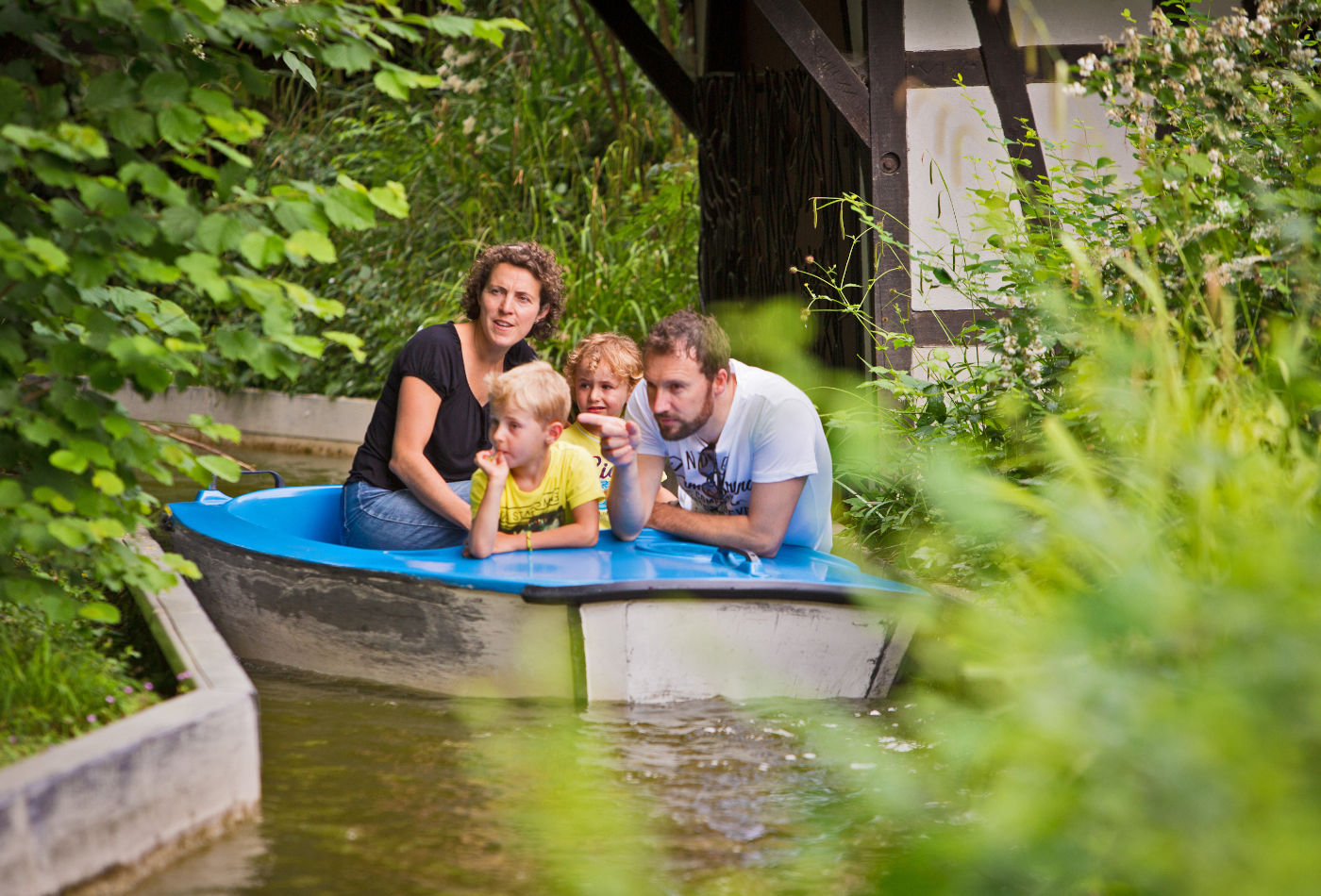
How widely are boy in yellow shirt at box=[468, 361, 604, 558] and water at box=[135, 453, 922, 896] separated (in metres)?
0.53

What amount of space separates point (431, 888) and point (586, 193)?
24.8 feet

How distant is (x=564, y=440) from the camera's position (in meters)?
4.23

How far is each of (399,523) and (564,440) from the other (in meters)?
0.59

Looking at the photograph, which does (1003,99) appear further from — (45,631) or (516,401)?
(45,631)

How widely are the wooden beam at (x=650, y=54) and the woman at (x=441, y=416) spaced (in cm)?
336

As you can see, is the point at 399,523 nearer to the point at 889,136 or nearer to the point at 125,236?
the point at 125,236

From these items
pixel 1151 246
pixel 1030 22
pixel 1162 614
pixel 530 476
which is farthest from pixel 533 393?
pixel 1030 22

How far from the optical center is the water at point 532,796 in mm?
2293

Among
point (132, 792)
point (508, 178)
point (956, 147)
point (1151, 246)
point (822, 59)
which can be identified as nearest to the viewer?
point (132, 792)

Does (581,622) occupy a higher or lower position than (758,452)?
lower

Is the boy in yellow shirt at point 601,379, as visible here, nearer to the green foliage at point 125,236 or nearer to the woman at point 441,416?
the woman at point 441,416

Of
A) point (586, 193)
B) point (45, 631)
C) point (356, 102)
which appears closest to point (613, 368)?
point (45, 631)

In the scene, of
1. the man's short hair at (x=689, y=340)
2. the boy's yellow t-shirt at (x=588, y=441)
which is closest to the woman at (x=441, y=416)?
the boy's yellow t-shirt at (x=588, y=441)

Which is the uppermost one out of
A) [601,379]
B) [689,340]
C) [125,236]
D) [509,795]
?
[125,236]
